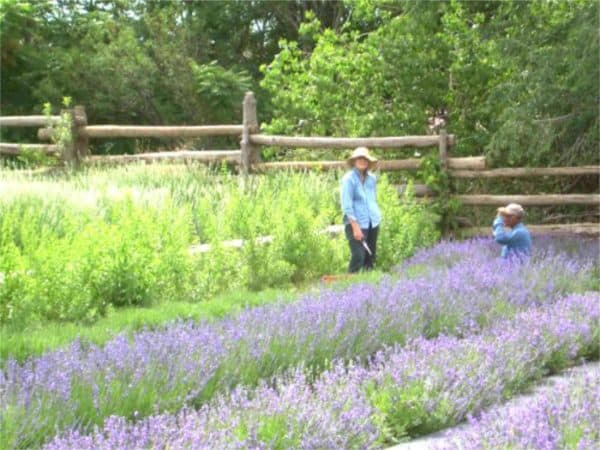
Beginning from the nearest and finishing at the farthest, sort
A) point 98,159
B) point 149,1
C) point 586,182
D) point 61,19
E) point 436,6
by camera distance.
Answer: point 436,6 → point 586,182 → point 98,159 → point 61,19 → point 149,1

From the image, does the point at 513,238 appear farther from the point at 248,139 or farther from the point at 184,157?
the point at 184,157

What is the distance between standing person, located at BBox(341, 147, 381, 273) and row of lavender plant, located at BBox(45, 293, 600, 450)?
3203 millimetres

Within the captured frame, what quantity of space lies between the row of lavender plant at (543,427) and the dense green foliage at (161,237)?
331 cm

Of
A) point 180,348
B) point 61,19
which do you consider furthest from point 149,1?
point 180,348

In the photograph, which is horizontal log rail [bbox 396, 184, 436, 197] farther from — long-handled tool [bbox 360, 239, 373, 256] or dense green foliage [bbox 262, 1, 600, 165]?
long-handled tool [bbox 360, 239, 373, 256]

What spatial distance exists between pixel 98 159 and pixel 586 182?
8.03 m

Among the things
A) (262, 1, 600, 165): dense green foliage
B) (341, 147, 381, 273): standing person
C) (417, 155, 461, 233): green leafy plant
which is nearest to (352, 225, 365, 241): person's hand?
(341, 147, 381, 273): standing person

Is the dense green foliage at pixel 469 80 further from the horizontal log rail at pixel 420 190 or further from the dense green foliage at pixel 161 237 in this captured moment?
the dense green foliage at pixel 161 237

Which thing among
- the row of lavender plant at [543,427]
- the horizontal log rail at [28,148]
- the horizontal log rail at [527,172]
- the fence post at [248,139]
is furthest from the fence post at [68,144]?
the row of lavender plant at [543,427]

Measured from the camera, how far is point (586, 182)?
13312mm

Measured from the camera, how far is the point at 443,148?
40.5ft

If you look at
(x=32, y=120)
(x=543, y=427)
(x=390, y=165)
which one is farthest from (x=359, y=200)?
(x=32, y=120)

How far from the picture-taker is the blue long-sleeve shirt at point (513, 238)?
27.9 feet

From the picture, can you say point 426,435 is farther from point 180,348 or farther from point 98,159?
point 98,159
